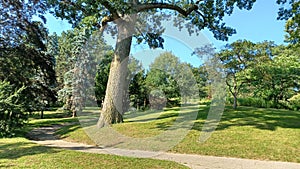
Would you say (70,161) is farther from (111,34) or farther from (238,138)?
(111,34)

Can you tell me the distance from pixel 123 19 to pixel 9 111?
5.84 m

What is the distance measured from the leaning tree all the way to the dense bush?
322 centimetres

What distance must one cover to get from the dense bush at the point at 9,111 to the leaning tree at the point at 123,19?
10.6ft

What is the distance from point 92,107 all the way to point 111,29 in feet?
30.6

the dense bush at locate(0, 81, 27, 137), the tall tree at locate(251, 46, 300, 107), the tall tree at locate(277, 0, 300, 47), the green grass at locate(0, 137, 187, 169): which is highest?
the tall tree at locate(277, 0, 300, 47)

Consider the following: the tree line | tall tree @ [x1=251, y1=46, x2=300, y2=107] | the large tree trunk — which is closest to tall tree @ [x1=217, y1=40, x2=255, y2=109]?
the tree line

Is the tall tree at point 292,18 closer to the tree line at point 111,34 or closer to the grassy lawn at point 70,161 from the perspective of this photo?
the tree line at point 111,34

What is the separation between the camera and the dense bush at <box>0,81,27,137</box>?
29.9 feet

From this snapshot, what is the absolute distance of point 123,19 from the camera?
407 inches

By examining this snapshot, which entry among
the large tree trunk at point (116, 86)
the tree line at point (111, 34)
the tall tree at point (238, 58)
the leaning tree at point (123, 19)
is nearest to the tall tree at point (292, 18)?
the tree line at point (111, 34)

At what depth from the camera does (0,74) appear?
12.1 meters

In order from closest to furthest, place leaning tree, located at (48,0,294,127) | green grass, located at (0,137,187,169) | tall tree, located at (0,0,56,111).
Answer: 1. green grass, located at (0,137,187,169)
2. leaning tree, located at (48,0,294,127)
3. tall tree, located at (0,0,56,111)

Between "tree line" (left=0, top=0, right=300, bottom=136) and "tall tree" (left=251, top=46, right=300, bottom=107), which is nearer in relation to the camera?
"tree line" (left=0, top=0, right=300, bottom=136)

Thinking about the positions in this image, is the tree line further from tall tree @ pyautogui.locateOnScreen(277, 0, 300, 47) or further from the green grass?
the green grass
